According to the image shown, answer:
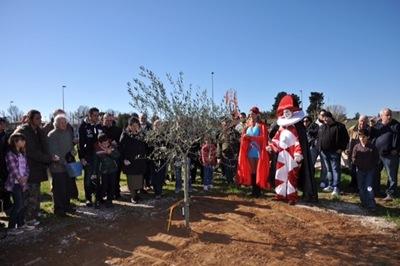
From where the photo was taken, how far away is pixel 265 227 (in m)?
6.75

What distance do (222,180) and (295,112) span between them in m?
4.41

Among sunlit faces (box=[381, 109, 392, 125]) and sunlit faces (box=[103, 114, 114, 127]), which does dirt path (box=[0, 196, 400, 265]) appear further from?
sunlit faces (box=[381, 109, 392, 125])

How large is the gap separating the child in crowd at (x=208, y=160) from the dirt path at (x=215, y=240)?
2.05 m

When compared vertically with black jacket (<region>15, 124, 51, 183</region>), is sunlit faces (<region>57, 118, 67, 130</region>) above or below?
above

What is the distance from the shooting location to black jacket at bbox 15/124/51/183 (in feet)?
24.4

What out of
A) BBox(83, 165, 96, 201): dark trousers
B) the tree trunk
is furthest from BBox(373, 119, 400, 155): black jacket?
BBox(83, 165, 96, 201): dark trousers

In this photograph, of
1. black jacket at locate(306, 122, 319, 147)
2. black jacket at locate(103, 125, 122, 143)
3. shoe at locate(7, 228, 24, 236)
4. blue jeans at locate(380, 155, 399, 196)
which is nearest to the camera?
shoe at locate(7, 228, 24, 236)

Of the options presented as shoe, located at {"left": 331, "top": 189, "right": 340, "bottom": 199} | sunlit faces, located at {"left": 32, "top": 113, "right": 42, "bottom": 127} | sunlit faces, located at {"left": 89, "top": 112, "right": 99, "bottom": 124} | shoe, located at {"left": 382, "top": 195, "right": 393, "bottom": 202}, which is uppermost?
sunlit faces, located at {"left": 89, "top": 112, "right": 99, "bottom": 124}

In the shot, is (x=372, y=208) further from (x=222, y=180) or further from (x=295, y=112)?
(x=222, y=180)

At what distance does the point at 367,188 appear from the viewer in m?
8.16

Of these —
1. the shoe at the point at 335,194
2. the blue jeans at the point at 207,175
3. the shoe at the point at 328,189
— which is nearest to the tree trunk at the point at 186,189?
the blue jeans at the point at 207,175

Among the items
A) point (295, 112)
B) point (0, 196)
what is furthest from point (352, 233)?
point (0, 196)

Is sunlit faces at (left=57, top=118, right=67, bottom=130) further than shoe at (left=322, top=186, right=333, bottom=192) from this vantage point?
No

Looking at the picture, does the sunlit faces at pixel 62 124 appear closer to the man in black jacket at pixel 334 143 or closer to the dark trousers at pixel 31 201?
the dark trousers at pixel 31 201
